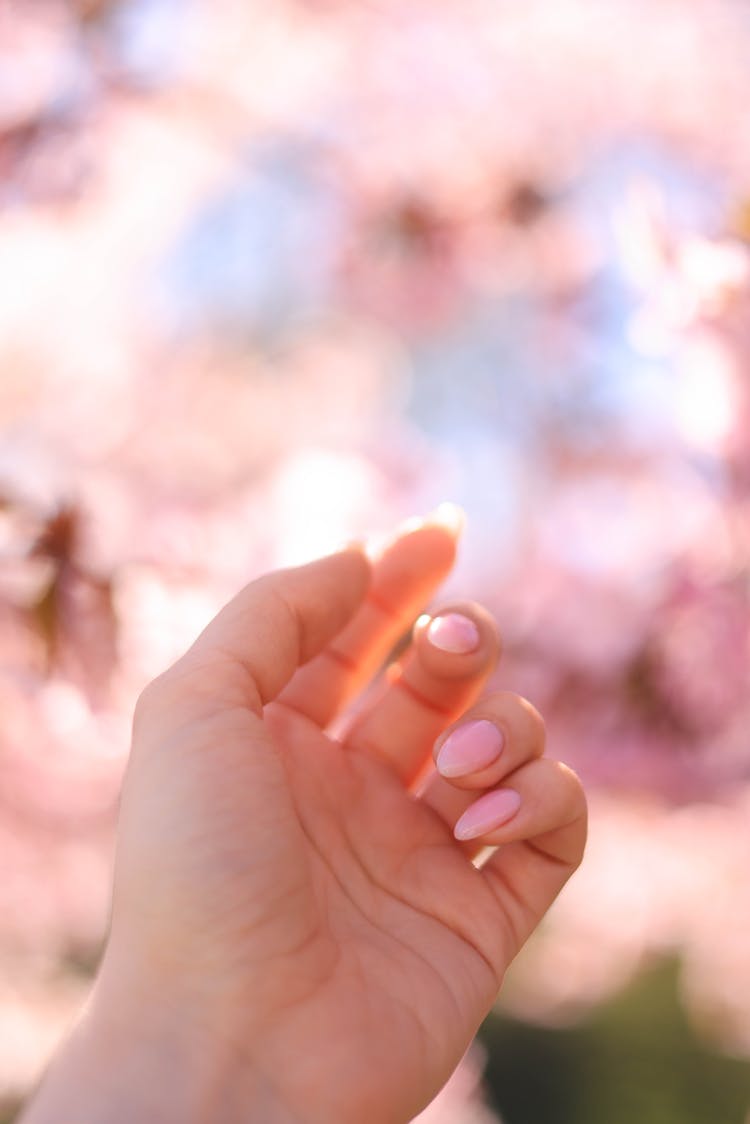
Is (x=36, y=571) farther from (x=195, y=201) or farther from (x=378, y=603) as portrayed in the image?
(x=195, y=201)

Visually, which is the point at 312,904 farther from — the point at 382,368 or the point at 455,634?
the point at 382,368

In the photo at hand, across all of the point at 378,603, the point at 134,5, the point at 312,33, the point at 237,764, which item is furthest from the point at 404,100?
the point at 237,764

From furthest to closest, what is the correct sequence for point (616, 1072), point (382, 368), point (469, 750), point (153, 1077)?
point (616, 1072)
point (382, 368)
point (469, 750)
point (153, 1077)

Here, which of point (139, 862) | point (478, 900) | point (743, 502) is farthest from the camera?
point (743, 502)

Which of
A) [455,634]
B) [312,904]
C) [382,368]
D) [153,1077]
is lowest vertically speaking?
[153,1077]

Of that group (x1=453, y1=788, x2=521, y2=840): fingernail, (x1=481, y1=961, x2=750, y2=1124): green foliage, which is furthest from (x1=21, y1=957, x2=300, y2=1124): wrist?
(x1=481, y1=961, x2=750, y2=1124): green foliage

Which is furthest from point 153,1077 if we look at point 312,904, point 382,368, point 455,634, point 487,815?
point 382,368

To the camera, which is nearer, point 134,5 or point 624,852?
point 134,5

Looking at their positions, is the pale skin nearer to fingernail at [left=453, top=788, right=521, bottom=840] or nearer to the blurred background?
fingernail at [left=453, top=788, right=521, bottom=840]
